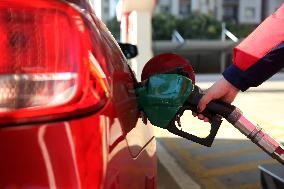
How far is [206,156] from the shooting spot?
262 inches

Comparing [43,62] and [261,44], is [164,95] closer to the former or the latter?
[261,44]

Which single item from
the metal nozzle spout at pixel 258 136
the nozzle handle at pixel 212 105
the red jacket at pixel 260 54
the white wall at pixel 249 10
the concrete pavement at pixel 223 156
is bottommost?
the white wall at pixel 249 10

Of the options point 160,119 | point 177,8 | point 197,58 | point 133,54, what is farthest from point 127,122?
point 177,8

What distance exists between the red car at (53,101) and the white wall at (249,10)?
67287 mm

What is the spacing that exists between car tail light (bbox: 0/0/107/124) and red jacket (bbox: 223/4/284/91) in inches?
30.1

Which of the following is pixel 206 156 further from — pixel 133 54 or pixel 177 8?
pixel 177 8

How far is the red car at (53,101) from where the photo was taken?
57.4 inches

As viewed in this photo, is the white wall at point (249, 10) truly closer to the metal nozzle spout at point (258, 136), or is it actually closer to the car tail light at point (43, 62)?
the metal nozzle spout at point (258, 136)

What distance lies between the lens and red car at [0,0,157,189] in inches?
57.4

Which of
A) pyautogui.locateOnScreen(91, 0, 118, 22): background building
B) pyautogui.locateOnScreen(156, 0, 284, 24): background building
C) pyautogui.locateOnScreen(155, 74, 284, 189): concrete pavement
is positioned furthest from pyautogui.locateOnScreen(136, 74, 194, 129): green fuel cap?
pyautogui.locateOnScreen(156, 0, 284, 24): background building

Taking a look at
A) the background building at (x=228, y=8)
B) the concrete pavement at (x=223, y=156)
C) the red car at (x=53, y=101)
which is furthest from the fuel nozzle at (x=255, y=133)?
the background building at (x=228, y=8)

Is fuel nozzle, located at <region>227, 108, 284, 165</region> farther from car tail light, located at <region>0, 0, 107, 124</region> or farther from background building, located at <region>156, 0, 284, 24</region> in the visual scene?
background building, located at <region>156, 0, 284, 24</region>

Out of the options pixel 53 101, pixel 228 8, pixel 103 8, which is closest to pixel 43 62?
pixel 53 101

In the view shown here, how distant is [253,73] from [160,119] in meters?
0.42
